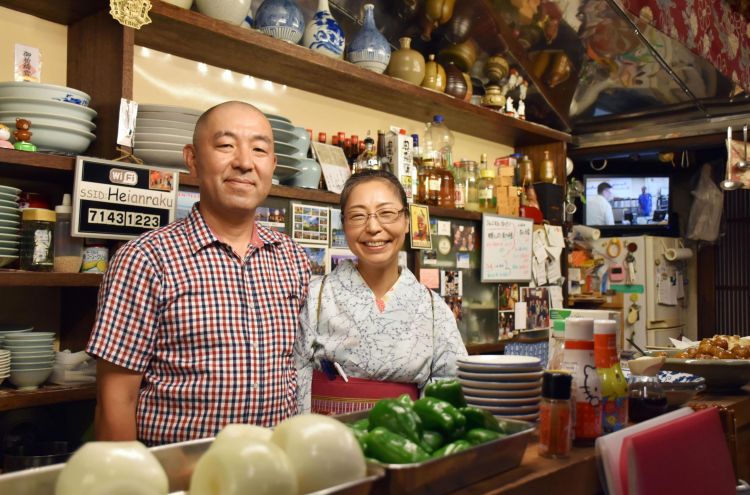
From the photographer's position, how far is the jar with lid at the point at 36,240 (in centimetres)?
204

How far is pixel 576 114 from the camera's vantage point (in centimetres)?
474

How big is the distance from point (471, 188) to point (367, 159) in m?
0.95

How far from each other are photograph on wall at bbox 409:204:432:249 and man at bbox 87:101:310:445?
56.3 inches

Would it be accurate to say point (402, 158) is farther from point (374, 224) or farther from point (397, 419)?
point (397, 419)

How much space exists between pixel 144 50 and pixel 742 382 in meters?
2.39

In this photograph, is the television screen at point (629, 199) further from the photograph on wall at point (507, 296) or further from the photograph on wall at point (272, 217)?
the photograph on wall at point (272, 217)

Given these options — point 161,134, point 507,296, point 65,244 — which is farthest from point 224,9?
point 507,296

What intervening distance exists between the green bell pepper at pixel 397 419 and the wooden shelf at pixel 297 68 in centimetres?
175

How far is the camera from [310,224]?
293 cm

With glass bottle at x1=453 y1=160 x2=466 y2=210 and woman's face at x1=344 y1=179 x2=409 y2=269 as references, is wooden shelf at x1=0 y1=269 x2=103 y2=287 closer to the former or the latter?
woman's face at x1=344 y1=179 x2=409 y2=269

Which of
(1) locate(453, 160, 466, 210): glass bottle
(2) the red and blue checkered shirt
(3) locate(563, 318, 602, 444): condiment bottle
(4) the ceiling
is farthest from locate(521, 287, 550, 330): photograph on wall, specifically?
(3) locate(563, 318, 602, 444): condiment bottle

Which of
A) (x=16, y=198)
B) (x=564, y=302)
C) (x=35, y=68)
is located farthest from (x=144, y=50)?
(x=564, y=302)

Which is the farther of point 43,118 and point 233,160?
point 43,118

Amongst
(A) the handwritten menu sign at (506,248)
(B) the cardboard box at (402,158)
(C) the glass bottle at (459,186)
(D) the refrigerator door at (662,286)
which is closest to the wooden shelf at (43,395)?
(B) the cardboard box at (402,158)
